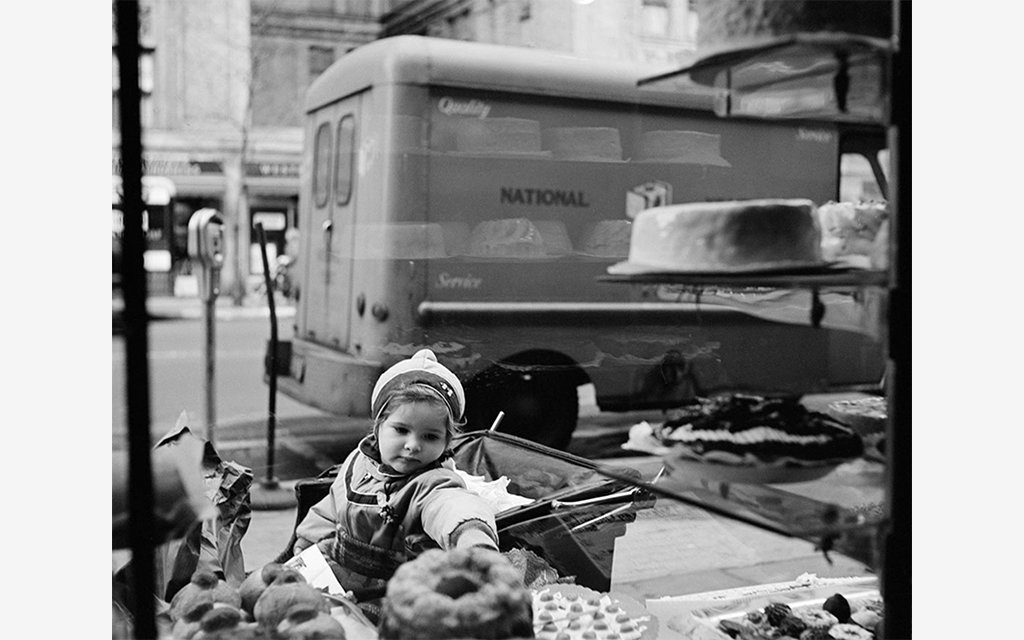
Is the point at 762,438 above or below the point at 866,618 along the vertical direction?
above

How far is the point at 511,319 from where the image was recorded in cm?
440

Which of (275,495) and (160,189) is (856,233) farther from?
(275,495)

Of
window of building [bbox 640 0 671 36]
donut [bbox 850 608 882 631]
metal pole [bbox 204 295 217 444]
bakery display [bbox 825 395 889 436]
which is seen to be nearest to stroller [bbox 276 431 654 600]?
metal pole [bbox 204 295 217 444]

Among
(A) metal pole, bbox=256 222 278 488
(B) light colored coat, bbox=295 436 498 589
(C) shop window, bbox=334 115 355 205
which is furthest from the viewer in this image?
(C) shop window, bbox=334 115 355 205

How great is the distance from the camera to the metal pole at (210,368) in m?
3.50

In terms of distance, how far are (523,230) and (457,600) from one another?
268cm

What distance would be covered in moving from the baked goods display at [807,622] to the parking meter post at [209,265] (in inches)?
69.5

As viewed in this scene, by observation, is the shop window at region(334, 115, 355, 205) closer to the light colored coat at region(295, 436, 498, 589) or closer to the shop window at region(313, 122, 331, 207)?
the shop window at region(313, 122, 331, 207)

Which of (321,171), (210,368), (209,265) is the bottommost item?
(210,368)

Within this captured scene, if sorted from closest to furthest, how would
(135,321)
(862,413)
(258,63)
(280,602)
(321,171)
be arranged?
1. (135,321)
2. (280,602)
3. (862,413)
4. (258,63)
5. (321,171)

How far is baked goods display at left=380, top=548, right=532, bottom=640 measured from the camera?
1.98 m

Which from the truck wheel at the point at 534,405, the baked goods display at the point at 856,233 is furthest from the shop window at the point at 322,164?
the baked goods display at the point at 856,233

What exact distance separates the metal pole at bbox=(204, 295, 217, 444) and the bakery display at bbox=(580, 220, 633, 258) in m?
1.33

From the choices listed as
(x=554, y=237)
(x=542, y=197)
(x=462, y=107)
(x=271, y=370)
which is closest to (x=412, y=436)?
(x=542, y=197)
